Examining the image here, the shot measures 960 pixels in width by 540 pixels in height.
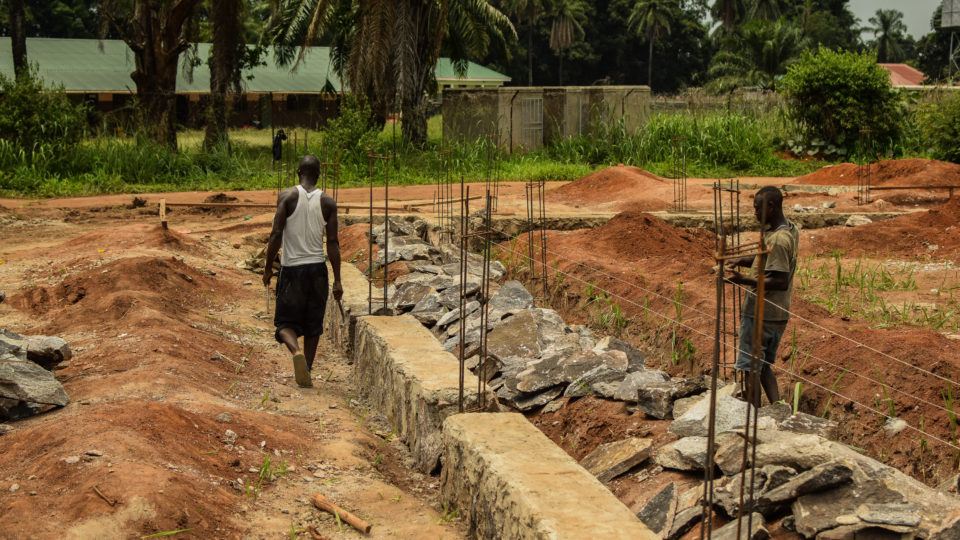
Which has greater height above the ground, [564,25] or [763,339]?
[564,25]

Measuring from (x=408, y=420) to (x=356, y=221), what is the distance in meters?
7.97

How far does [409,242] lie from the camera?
10953mm

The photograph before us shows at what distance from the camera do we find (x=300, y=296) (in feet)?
21.8

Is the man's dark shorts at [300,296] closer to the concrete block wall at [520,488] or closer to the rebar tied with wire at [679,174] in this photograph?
the concrete block wall at [520,488]

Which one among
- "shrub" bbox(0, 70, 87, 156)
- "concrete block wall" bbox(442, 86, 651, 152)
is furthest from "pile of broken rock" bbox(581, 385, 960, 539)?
"concrete block wall" bbox(442, 86, 651, 152)

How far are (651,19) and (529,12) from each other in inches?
228

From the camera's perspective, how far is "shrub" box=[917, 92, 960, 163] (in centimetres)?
2039

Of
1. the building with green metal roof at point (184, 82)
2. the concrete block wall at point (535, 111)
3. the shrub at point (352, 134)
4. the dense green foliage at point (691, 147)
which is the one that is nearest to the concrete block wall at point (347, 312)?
the shrub at point (352, 134)

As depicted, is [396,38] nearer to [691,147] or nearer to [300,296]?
[691,147]

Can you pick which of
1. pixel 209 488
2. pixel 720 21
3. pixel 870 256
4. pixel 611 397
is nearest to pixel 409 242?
pixel 870 256

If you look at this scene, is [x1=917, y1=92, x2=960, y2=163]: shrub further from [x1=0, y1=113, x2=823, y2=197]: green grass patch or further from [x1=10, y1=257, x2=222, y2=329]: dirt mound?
[x1=10, y1=257, x2=222, y2=329]: dirt mound

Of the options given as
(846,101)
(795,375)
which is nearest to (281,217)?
(795,375)

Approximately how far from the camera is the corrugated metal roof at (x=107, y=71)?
104 ft

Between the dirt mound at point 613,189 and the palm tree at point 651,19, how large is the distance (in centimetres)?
3382
